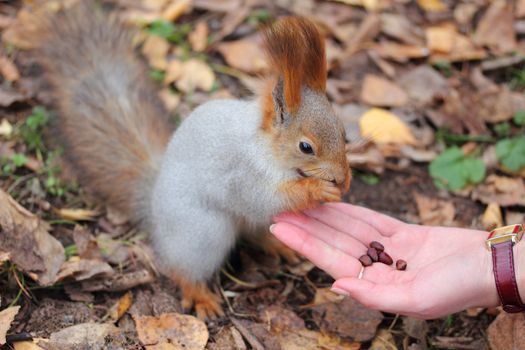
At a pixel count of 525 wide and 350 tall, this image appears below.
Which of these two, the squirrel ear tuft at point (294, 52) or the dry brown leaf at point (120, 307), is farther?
the dry brown leaf at point (120, 307)

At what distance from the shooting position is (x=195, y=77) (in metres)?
2.78

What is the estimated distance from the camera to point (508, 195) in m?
2.28

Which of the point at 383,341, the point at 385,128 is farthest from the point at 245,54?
the point at 383,341

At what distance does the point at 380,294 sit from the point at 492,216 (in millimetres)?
908

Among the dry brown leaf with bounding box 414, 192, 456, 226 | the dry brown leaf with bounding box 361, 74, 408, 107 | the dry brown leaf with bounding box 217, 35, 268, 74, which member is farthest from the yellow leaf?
the dry brown leaf with bounding box 217, 35, 268, 74

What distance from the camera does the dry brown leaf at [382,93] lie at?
273 cm

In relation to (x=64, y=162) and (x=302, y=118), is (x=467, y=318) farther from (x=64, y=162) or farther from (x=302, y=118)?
(x=64, y=162)

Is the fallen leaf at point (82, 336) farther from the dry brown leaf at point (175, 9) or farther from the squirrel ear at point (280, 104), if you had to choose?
the dry brown leaf at point (175, 9)

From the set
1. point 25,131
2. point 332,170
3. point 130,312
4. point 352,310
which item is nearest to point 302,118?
point 332,170

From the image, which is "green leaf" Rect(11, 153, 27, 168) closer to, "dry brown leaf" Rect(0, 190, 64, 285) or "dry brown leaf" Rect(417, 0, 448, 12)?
"dry brown leaf" Rect(0, 190, 64, 285)

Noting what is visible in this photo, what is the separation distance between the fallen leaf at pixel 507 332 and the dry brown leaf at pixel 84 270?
1.22 meters

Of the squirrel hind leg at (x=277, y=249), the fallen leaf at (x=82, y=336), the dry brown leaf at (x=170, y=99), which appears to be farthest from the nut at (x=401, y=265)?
the dry brown leaf at (x=170, y=99)

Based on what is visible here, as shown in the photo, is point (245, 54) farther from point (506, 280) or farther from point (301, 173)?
point (506, 280)

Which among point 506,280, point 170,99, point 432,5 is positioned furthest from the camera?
point 432,5
